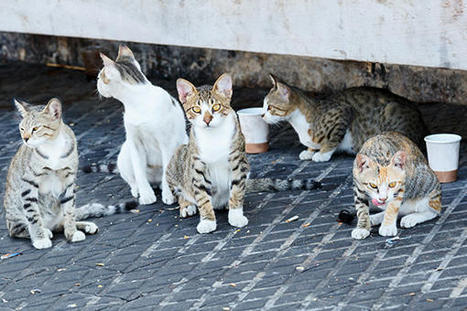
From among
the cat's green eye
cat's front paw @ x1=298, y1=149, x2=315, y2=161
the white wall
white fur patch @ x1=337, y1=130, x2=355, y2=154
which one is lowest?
cat's front paw @ x1=298, y1=149, x2=315, y2=161

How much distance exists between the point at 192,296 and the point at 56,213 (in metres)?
1.53

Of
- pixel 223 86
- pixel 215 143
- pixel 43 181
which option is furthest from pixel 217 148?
pixel 43 181

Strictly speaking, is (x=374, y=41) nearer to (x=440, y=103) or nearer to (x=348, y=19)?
(x=348, y=19)

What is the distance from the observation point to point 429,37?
6.04 meters

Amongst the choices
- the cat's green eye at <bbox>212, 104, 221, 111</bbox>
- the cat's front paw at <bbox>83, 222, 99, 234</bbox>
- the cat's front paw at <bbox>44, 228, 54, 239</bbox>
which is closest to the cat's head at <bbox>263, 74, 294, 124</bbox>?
the cat's green eye at <bbox>212, 104, 221, 111</bbox>

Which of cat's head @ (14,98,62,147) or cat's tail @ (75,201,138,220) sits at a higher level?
cat's head @ (14,98,62,147)

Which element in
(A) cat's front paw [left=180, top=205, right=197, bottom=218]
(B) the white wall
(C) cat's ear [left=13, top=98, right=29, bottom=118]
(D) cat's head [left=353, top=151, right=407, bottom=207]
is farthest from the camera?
(A) cat's front paw [left=180, top=205, right=197, bottom=218]

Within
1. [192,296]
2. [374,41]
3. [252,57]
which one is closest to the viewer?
[192,296]

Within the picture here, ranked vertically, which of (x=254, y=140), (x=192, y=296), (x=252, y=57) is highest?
(x=252, y=57)

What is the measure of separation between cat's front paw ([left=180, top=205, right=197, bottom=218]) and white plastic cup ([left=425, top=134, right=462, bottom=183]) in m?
1.98

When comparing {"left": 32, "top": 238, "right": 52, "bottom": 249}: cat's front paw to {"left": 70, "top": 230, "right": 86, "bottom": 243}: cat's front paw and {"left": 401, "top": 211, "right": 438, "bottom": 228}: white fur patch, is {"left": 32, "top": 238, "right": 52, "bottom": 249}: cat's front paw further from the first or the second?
{"left": 401, "top": 211, "right": 438, "bottom": 228}: white fur patch

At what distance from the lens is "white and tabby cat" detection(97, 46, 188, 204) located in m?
6.34

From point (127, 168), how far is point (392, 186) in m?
2.37

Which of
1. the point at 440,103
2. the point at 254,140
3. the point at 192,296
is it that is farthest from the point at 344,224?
the point at 440,103
